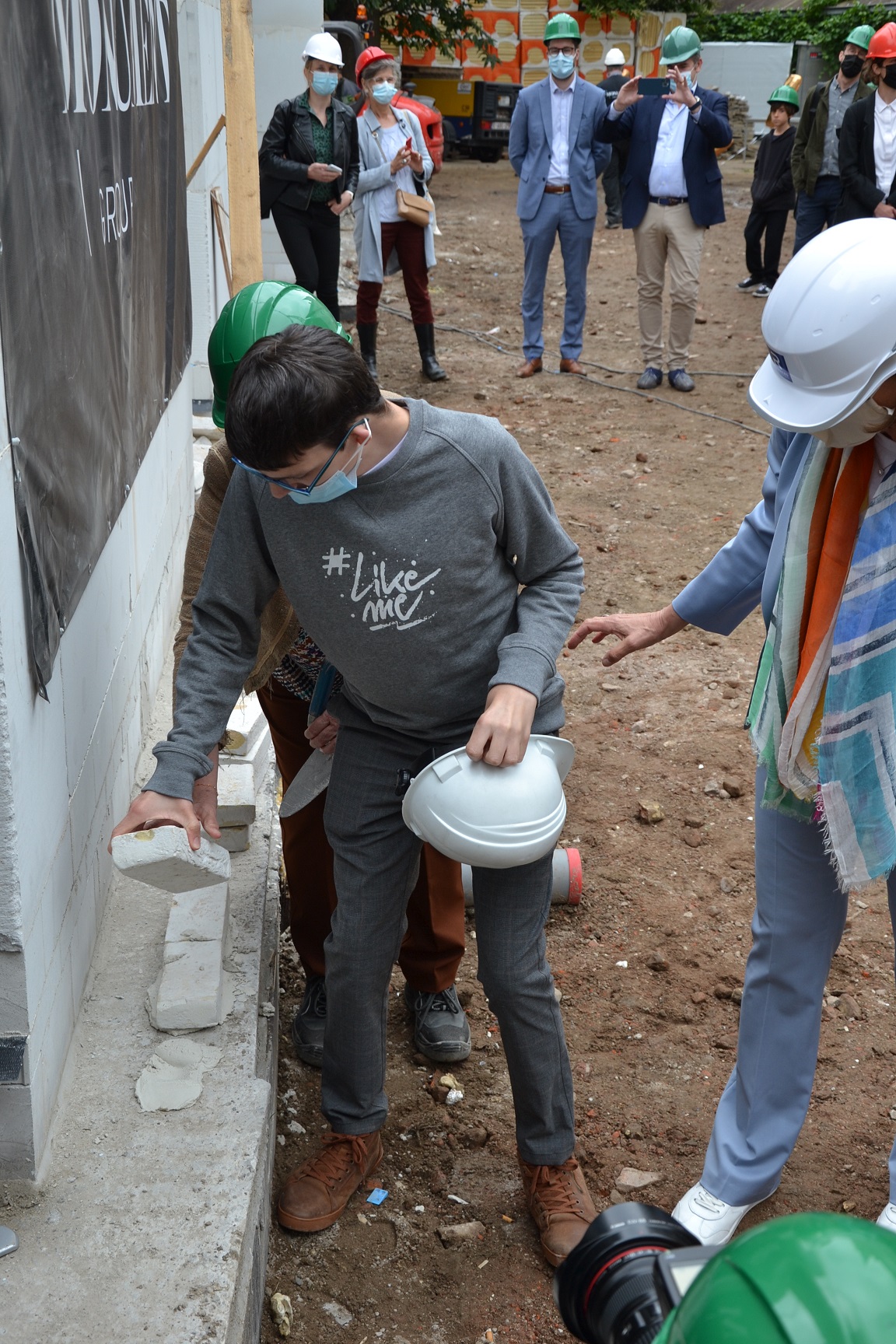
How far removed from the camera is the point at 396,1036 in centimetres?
335

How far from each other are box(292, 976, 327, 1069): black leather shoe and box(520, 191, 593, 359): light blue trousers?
7.16 meters

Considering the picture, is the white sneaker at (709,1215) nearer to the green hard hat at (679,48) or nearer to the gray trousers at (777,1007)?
the gray trousers at (777,1007)

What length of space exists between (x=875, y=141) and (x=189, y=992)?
26.1 ft

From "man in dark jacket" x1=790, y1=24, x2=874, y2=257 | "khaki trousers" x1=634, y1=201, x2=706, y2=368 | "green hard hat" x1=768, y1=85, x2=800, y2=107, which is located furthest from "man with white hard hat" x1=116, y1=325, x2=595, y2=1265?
"green hard hat" x1=768, y1=85, x2=800, y2=107

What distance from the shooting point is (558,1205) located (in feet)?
8.68

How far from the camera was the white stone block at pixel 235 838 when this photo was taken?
3.39 m

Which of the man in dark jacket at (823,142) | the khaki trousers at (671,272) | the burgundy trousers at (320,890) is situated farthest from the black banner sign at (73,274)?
the man in dark jacket at (823,142)

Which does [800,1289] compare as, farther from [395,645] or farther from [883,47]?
[883,47]

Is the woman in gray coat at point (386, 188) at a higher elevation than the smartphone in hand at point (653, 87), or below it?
below

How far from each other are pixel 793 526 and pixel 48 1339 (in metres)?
1.76

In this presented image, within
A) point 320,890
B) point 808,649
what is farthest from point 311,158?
point 808,649

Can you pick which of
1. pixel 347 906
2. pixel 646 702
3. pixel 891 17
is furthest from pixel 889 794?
pixel 891 17

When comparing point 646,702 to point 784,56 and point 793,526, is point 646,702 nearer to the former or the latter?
point 793,526

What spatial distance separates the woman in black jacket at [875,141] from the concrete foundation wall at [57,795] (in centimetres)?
680
